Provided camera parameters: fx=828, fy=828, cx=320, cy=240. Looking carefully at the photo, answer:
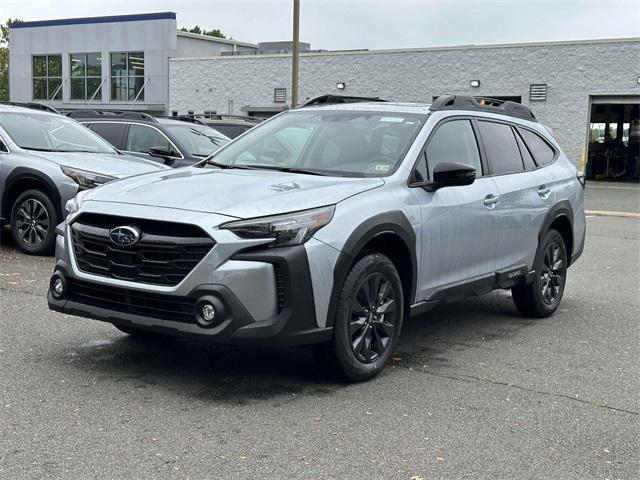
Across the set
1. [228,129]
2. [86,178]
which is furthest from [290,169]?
[228,129]

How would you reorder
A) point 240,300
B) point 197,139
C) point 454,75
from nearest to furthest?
point 240,300, point 197,139, point 454,75

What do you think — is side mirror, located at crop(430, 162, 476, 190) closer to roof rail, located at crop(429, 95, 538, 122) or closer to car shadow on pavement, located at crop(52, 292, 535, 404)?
roof rail, located at crop(429, 95, 538, 122)

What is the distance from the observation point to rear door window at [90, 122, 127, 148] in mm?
12797

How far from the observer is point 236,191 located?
4961 millimetres

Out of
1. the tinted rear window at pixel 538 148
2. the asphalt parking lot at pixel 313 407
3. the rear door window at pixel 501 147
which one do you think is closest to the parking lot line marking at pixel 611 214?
the tinted rear window at pixel 538 148

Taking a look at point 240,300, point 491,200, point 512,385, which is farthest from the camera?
point 491,200

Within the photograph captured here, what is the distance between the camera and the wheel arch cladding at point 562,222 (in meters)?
7.21

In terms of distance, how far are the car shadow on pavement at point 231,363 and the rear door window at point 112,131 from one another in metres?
7.21

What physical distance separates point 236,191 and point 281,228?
20.2 inches

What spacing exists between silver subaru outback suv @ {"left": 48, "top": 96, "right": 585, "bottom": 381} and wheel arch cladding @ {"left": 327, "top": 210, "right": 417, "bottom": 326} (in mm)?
10

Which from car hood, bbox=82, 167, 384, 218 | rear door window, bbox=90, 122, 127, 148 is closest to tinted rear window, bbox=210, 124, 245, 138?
rear door window, bbox=90, 122, 127, 148

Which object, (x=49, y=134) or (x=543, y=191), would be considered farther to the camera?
(x=49, y=134)

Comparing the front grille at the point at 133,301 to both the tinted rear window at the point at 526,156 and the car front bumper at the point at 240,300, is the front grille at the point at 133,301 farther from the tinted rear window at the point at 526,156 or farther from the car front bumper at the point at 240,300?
the tinted rear window at the point at 526,156

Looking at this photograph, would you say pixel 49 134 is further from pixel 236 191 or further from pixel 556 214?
pixel 556 214
